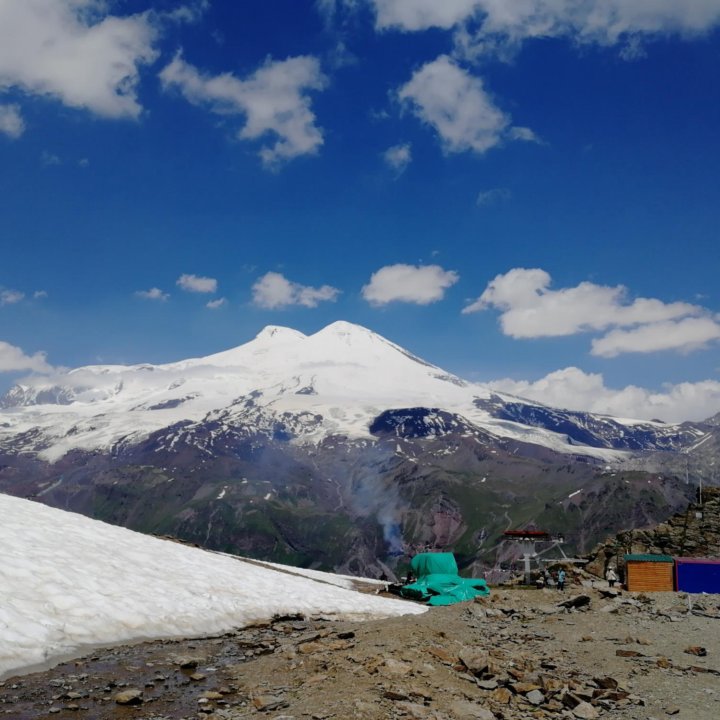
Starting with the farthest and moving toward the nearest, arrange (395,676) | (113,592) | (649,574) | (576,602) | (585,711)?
1. (649,574)
2. (576,602)
3. (113,592)
4. (395,676)
5. (585,711)

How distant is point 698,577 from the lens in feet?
116

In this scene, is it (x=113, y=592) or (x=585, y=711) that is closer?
(x=585, y=711)

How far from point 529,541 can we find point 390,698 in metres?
46.0

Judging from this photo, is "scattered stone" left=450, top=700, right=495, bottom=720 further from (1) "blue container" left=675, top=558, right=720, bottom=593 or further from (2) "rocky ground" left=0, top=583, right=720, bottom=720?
(1) "blue container" left=675, top=558, right=720, bottom=593

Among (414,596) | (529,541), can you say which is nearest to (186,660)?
(414,596)

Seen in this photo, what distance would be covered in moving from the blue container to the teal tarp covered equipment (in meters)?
10.4

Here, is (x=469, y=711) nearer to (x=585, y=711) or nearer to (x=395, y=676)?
(x=395, y=676)

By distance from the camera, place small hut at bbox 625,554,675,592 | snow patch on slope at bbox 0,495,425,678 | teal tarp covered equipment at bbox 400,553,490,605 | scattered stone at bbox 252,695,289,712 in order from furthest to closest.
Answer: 1. teal tarp covered equipment at bbox 400,553,490,605
2. small hut at bbox 625,554,675,592
3. snow patch on slope at bbox 0,495,425,678
4. scattered stone at bbox 252,695,289,712

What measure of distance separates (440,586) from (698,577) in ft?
46.4

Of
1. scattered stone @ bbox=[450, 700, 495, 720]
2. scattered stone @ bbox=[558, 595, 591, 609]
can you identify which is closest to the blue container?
scattered stone @ bbox=[558, 595, 591, 609]

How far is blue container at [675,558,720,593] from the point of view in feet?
116

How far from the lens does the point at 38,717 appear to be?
1312 cm

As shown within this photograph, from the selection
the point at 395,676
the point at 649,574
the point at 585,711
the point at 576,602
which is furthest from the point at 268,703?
the point at 649,574

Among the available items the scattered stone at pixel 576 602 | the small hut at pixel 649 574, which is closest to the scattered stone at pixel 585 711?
the scattered stone at pixel 576 602
